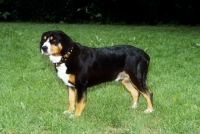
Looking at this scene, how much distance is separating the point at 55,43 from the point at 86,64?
0.55 metres

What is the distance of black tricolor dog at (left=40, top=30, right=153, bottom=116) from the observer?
5.11 metres

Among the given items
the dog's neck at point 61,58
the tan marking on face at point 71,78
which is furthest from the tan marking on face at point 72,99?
the dog's neck at point 61,58

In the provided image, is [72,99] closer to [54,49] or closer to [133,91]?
[54,49]

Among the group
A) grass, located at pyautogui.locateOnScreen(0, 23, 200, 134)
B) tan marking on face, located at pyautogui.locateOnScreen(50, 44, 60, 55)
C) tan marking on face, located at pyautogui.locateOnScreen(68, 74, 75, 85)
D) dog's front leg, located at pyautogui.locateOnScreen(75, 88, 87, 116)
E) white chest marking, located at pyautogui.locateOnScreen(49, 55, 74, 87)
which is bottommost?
grass, located at pyautogui.locateOnScreen(0, 23, 200, 134)

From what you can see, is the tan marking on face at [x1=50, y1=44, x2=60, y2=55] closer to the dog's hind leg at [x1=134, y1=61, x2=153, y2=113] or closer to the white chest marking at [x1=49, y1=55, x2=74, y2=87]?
the white chest marking at [x1=49, y1=55, x2=74, y2=87]

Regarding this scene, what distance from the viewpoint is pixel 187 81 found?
7.40m

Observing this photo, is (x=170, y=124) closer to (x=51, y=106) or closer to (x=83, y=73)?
(x=83, y=73)

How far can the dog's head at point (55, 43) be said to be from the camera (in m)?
5.04

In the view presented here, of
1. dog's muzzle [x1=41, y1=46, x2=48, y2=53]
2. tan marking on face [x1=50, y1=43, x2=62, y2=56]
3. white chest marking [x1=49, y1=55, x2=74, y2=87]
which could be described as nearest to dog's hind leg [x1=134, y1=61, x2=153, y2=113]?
white chest marking [x1=49, y1=55, x2=74, y2=87]

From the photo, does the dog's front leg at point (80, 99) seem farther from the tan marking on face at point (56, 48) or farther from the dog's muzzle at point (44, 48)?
the dog's muzzle at point (44, 48)

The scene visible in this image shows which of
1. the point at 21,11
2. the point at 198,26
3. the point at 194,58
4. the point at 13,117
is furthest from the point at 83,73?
the point at 21,11

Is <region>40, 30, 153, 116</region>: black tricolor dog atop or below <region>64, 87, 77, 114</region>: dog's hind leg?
atop

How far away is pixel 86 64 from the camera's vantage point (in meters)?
5.30

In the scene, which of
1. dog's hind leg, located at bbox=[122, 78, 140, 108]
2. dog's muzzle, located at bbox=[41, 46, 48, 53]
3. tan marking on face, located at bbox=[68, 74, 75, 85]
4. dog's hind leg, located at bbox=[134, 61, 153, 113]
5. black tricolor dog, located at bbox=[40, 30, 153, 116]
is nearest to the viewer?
dog's muzzle, located at bbox=[41, 46, 48, 53]
